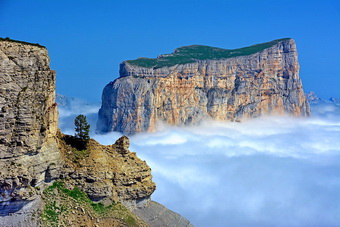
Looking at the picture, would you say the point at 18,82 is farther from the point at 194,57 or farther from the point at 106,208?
the point at 194,57

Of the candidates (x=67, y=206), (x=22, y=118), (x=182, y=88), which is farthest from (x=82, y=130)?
(x=182, y=88)

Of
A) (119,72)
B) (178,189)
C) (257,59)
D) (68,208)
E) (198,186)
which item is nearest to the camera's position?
(68,208)

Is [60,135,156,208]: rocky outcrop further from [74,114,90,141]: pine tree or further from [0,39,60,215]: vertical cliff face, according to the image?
[0,39,60,215]: vertical cliff face

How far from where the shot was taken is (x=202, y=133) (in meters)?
188

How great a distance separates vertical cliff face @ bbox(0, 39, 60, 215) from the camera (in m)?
48.7

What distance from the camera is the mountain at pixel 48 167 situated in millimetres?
49000

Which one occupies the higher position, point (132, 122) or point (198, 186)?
point (132, 122)

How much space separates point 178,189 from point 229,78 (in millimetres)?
88445

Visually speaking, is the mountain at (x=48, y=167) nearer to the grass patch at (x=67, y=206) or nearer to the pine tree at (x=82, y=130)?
the grass patch at (x=67, y=206)

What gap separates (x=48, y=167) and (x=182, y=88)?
132 m

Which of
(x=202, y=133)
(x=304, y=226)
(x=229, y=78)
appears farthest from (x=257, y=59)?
(x=304, y=226)

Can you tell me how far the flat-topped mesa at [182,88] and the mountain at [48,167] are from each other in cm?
11346

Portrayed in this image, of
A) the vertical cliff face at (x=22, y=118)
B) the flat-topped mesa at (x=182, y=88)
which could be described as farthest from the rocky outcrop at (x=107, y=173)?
the flat-topped mesa at (x=182, y=88)

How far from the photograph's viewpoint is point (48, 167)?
53000mm
